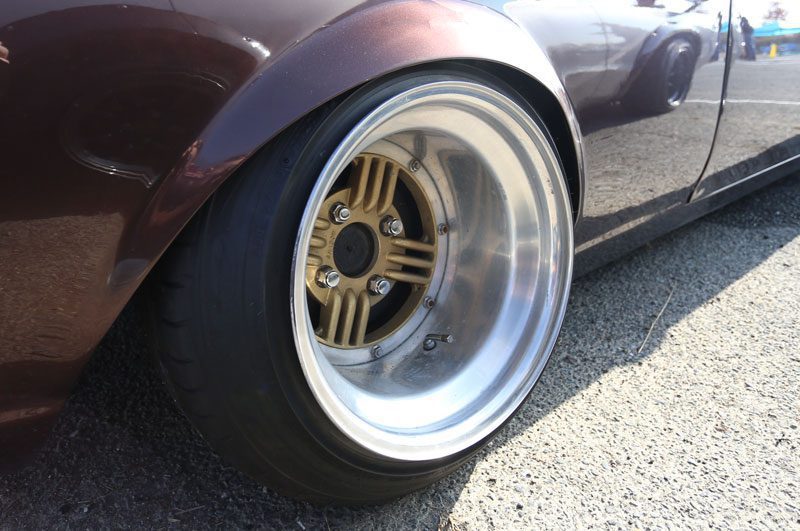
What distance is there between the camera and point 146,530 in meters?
1.42

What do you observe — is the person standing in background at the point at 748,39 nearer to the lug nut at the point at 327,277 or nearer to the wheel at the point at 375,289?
the wheel at the point at 375,289

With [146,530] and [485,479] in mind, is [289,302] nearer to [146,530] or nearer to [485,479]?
[146,530]

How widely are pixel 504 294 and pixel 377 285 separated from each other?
1.01 ft

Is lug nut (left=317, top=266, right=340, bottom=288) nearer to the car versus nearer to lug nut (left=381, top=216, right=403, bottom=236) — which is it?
the car

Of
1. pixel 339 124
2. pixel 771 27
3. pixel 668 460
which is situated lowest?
pixel 668 460

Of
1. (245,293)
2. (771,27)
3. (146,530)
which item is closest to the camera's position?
(245,293)

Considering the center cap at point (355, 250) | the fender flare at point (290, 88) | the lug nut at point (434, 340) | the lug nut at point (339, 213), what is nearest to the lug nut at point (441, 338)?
the lug nut at point (434, 340)

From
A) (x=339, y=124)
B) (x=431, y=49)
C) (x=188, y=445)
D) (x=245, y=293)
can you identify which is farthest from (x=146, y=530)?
(x=431, y=49)

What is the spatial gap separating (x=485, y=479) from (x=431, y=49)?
0.92m

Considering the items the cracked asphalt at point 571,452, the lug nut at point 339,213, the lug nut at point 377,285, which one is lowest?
the cracked asphalt at point 571,452

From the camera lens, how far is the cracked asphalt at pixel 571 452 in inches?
59.1

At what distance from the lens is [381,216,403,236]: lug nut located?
1.59 metres

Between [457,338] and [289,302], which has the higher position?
[289,302]

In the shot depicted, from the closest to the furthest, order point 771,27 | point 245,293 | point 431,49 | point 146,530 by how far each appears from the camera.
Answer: point 245,293 < point 431,49 < point 146,530 < point 771,27
